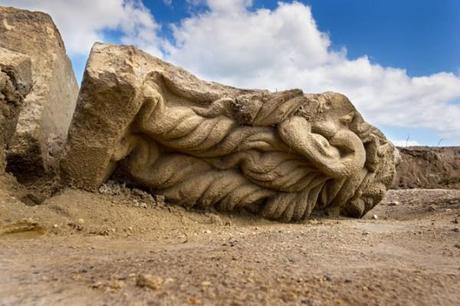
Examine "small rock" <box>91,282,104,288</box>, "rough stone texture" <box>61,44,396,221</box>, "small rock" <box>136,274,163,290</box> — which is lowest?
"small rock" <box>91,282,104,288</box>

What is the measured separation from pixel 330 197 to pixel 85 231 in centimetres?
216

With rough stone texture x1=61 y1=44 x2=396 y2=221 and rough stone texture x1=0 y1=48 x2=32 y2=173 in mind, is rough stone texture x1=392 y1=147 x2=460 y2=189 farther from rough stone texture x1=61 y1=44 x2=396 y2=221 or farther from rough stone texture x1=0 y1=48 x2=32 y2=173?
rough stone texture x1=0 y1=48 x2=32 y2=173

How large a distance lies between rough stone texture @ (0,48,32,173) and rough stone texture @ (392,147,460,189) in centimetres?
699

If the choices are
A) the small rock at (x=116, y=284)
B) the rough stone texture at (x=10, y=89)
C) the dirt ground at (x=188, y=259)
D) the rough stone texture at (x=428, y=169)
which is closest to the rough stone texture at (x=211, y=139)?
the dirt ground at (x=188, y=259)

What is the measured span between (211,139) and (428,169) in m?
6.58

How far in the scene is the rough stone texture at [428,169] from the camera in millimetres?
8180

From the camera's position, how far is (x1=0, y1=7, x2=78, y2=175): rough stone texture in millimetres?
3027

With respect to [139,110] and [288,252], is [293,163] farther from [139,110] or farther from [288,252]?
[288,252]

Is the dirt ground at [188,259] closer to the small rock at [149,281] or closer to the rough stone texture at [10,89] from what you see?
the small rock at [149,281]

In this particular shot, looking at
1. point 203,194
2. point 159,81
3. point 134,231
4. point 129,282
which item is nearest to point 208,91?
point 159,81

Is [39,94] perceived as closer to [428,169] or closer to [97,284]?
[97,284]

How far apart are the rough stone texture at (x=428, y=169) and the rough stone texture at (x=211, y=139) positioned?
487 cm

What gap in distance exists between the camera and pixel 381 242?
95.3 inches

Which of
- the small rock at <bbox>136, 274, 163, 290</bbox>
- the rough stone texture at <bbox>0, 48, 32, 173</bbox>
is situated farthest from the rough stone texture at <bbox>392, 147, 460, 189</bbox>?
the small rock at <bbox>136, 274, 163, 290</bbox>
